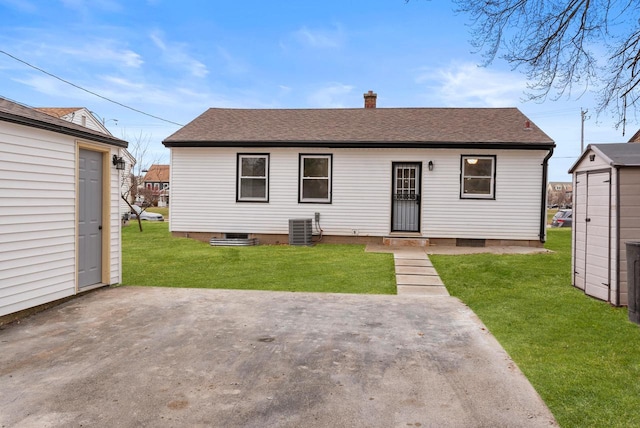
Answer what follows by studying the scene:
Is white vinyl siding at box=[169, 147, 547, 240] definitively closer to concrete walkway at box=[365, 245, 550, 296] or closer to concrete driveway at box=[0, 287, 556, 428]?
concrete walkway at box=[365, 245, 550, 296]

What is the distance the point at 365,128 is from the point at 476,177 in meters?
3.87

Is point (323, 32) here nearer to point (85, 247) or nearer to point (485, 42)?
point (485, 42)

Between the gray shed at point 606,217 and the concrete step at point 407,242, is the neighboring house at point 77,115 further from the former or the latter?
the gray shed at point 606,217

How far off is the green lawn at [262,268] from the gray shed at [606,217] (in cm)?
296

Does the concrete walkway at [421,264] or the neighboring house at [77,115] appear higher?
the neighboring house at [77,115]

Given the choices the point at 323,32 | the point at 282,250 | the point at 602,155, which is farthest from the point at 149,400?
the point at 323,32

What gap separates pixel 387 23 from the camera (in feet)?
31.6

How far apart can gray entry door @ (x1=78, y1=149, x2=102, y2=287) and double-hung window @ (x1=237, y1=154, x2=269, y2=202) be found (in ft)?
22.0

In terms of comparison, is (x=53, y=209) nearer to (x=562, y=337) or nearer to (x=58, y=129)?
(x=58, y=129)

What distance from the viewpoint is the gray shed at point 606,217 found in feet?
17.8

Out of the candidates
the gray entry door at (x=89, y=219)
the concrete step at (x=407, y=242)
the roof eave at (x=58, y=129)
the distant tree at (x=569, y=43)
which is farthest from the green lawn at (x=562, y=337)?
the roof eave at (x=58, y=129)

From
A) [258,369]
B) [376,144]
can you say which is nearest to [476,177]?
[376,144]

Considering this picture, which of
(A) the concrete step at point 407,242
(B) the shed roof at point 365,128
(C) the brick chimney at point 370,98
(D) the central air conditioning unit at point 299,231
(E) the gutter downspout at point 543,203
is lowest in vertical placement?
(A) the concrete step at point 407,242

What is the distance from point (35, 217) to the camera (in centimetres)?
538
